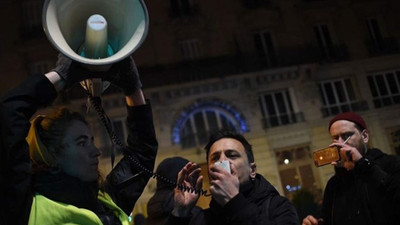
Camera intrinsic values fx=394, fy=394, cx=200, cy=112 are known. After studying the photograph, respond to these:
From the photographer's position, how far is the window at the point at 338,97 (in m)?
6.43

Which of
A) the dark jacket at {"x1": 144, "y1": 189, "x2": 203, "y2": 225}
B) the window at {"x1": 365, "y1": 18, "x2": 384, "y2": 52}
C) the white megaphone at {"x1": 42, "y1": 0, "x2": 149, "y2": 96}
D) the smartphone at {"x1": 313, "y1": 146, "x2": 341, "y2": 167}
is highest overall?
the window at {"x1": 365, "y1": 18, "x2": 384, "y2": 52}

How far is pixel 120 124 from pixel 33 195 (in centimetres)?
596

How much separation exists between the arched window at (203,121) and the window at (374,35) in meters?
2.44

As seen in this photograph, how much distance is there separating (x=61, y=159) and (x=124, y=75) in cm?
25

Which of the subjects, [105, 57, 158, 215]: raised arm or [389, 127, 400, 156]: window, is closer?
[105, 57, 158, 215]: raised arm

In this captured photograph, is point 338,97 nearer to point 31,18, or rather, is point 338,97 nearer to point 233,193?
point 31,18

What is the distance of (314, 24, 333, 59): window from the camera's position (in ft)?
22.1

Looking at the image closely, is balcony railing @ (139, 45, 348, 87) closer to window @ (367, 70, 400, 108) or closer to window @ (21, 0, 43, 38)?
window @ (367, 70, 400, 108)

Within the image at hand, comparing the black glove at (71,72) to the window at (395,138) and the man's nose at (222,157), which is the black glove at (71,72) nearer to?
the man's nose at (222,157)

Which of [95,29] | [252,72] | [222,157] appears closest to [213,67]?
[252,72]

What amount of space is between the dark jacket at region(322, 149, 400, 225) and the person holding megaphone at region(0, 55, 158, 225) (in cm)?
79

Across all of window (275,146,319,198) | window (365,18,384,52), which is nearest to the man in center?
window (275,146,319,198)

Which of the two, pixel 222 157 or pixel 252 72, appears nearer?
pixel 222 157

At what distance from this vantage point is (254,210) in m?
1.00
